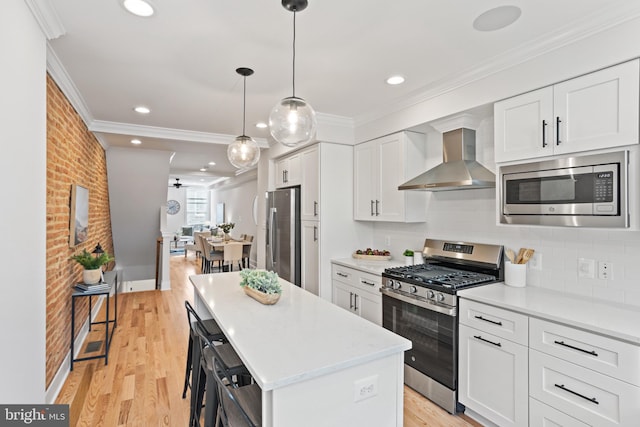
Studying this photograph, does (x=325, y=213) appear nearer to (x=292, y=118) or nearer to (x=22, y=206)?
(x=292, y=118)

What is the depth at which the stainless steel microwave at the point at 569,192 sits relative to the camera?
6.08 feet

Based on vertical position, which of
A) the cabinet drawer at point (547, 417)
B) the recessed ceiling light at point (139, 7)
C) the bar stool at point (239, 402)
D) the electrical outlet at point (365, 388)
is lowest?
the cabinet drawer at point (547, 417)

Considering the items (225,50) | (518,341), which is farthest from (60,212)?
(518,341)

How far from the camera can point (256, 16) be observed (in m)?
1.90

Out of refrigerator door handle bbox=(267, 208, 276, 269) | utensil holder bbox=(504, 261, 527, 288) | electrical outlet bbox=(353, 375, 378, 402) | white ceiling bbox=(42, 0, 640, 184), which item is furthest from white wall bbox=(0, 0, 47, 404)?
utensil holder bbox=(504, 261, 527, 288)

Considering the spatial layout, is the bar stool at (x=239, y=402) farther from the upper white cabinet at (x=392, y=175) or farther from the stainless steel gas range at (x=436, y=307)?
the upper white cabinet at (x=392, y=175)

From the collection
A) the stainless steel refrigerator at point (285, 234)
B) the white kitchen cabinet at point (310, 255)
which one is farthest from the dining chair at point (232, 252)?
the white kitchen cabinet at point (310, 255)

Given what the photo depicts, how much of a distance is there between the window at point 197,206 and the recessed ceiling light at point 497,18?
13.0 metres

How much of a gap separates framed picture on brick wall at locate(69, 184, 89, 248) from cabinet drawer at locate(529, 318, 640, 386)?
13.0 feet

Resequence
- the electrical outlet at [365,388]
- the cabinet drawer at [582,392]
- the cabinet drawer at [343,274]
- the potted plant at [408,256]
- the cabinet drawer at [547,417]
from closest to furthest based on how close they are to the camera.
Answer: the electrical outlet at [365,388] → the cabinet drawer at [582,392] → the cabinet drawer at [547,417] → the potted plant at [408,256] → the cabinet drawer at [343,274]

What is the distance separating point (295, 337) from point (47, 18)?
2236 millimetres

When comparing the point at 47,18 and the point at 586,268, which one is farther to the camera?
the point at 586,268

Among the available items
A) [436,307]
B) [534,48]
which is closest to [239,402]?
[436,307]

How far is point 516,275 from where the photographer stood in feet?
8.20
